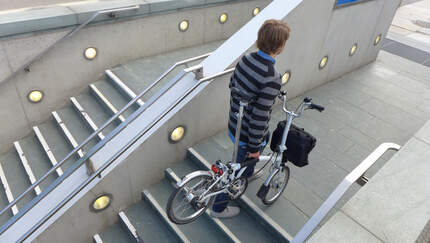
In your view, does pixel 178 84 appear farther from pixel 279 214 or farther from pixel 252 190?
pixel 279 214

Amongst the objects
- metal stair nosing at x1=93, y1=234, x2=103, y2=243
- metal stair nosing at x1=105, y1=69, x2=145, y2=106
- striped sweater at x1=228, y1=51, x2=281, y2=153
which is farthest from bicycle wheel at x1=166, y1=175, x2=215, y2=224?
metal stair nosing at x1=105, y1=69, x2=145, y2=106

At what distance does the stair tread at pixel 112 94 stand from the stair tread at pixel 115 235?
1.82 meters

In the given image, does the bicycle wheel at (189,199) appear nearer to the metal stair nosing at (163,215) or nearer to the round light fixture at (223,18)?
the metal stair nosing at (163,215)

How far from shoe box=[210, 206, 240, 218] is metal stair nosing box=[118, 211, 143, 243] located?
3.16 ft

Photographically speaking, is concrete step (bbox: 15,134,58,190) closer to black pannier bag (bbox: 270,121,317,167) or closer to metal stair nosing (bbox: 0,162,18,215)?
metal stair nosing (bbox: 0,162,18,215)

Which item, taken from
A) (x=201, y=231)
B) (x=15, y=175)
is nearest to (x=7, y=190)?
(x=15, y=175)

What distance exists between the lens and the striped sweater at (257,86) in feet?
7.97

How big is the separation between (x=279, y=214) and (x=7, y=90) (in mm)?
4893

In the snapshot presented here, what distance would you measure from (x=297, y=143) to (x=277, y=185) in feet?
2.57

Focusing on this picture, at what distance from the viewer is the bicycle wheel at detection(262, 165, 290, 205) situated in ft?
11.1

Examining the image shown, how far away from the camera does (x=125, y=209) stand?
152 inches

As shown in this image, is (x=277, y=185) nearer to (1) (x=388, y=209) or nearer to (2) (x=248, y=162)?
(2) (x=248, y=162)

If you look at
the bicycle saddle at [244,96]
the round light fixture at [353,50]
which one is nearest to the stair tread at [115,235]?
the bicycle saddle at [244,96]

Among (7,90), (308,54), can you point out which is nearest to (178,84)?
(308,54)
